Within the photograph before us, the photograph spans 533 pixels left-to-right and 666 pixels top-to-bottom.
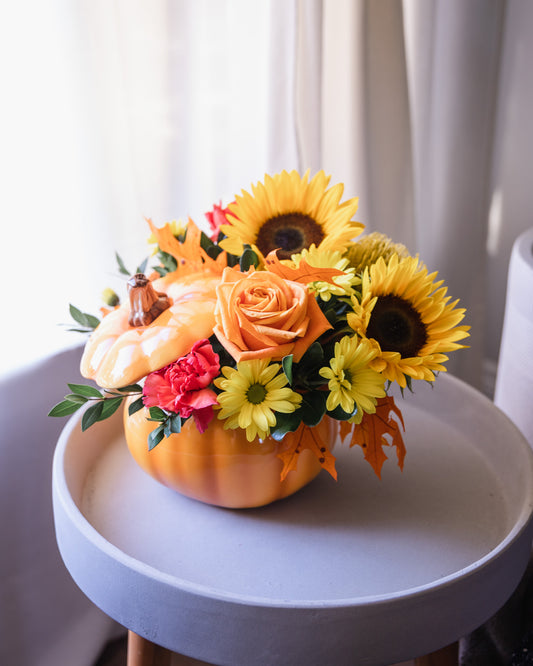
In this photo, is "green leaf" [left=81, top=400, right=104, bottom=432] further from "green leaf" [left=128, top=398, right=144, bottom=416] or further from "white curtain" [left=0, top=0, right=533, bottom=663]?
"white curtain" [left=0, top=0, right=533, bottom=663]

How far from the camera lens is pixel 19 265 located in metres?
0.85

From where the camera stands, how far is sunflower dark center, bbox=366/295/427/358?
560 mm

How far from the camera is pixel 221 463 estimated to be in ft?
1.96

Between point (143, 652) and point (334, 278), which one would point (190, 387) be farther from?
point (143, 652)

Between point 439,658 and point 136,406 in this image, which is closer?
point 136,406

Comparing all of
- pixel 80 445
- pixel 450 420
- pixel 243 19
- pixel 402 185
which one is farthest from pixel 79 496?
pixel 402 185

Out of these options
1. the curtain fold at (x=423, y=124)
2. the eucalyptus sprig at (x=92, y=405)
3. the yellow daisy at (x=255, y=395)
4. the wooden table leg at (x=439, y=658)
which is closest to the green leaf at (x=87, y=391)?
the eucalyptus sprig at (x=92, y=405)

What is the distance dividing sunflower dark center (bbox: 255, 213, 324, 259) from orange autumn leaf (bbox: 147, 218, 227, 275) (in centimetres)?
5

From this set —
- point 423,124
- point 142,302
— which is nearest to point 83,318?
point 142,302

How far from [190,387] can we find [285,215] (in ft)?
0.72

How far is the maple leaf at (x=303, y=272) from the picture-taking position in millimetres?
551

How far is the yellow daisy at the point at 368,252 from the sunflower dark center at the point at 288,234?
37mm

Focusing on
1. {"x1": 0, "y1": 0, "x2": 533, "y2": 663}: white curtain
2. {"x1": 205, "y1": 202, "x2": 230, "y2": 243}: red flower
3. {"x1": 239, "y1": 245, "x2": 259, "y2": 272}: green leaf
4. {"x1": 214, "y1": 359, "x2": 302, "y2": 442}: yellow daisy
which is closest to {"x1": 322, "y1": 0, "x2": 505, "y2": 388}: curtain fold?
{"x1": 0, "y1": 0, "x2": 533, "y2": 663}: white curtain

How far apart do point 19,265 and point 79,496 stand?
0.33 metres
